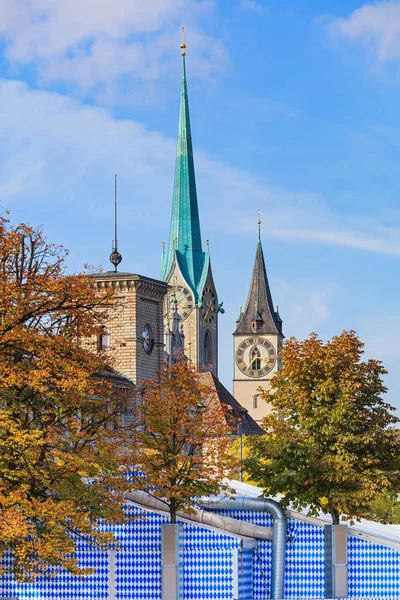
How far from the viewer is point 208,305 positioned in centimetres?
19600

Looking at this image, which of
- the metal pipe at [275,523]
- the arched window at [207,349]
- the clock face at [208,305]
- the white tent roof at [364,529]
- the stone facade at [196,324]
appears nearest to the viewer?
the metal pipe at [275,523]

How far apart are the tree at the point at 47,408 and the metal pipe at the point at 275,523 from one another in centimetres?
706

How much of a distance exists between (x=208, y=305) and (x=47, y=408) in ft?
529

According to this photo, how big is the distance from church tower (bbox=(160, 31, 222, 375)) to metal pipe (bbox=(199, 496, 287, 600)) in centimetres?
14923

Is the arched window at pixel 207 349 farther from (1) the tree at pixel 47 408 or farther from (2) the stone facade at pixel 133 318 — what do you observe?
(1) the tree at pixel 47 408

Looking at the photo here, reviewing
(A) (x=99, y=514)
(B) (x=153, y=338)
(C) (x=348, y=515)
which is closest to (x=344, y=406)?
(C) (x=348, y=515)

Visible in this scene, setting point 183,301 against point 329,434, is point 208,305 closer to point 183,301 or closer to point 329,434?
point 183,301

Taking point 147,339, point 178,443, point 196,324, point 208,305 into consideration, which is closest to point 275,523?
point 178,443

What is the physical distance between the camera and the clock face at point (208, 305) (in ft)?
639

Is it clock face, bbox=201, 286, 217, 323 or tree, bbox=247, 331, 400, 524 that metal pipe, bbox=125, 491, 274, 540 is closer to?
tree, bbox=247, 331, 400, 524

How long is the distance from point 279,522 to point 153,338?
1817 cm

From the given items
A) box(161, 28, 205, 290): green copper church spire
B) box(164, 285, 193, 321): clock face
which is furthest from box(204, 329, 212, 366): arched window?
box(161, 28, 205, 290): green copper church spire

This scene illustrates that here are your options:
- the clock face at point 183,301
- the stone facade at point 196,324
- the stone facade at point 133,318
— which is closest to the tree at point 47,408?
the stone facade at point 133,318

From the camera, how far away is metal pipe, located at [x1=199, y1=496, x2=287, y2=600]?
40.5 m
